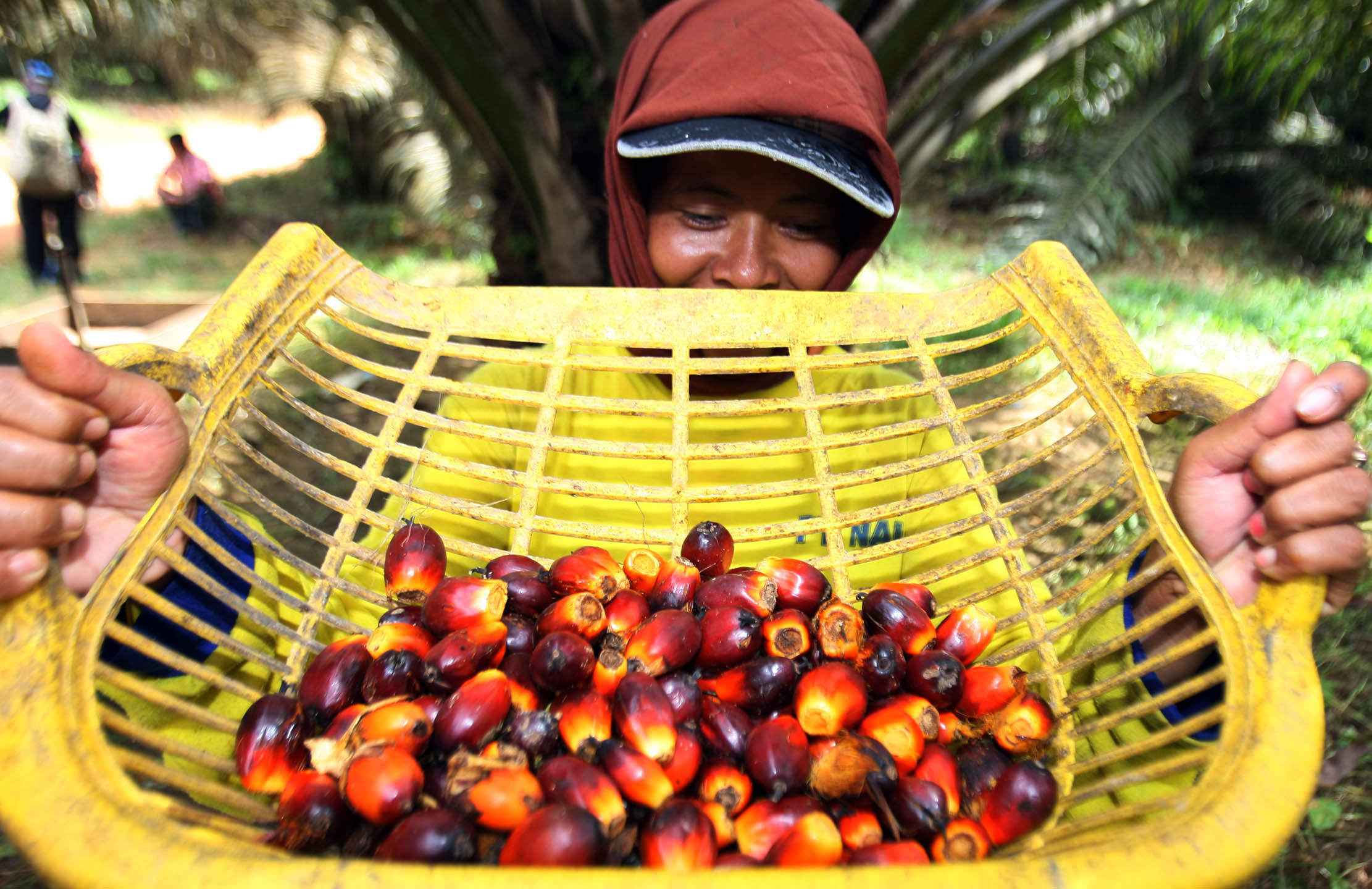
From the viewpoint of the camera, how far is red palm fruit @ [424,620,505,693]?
1.16m

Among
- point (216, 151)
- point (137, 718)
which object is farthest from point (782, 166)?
point (216, 151)

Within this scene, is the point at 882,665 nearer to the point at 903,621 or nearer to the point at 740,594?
the point at 903,621

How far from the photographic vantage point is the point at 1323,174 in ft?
22.4

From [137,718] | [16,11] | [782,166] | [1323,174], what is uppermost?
[1323,174]

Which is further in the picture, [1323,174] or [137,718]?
[1323,174]

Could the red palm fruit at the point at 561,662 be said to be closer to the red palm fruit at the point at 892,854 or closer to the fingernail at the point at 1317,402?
the red palm fruit at the point at 892,854

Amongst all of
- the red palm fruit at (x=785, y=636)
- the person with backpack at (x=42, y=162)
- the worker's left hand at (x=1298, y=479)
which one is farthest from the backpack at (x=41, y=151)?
the worker's left hand at (x=1298, y=479)

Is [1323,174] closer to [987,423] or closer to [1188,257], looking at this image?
[1188,257]

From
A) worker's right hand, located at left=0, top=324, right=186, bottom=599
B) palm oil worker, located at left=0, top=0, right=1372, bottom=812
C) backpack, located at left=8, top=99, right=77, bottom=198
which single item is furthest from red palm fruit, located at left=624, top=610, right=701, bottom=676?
backpack, located at left=8, top=99, right=77, bottom=198

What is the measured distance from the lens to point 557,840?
88 centimetres

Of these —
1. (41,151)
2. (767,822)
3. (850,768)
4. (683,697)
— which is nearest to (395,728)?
(683,697)

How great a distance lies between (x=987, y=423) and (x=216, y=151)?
51.7ft

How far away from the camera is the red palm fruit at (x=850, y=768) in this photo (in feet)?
3.52

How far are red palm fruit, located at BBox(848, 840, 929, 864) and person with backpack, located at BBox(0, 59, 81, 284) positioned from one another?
733 cm
